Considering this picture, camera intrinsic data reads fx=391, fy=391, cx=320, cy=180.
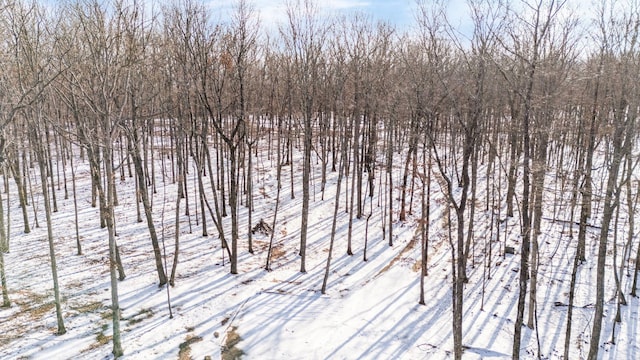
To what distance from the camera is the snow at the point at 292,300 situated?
1133 cm

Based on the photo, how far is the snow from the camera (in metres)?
11.3

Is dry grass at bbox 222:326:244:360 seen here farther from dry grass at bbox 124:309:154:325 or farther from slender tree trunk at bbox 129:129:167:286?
slender tree trunk at bbox 129:129:167:286

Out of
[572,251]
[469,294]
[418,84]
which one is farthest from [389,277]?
[572,251]

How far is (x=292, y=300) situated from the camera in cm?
1388

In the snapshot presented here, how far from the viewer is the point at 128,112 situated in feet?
64.4

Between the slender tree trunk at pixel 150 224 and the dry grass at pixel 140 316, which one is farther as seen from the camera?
the slender tree trunk at pixel 150 224

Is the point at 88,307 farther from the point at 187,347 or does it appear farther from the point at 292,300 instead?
the point at 292,300

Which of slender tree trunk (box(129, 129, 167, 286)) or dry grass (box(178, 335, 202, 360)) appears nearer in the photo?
dry grass (box(178, 335, 202, 360))

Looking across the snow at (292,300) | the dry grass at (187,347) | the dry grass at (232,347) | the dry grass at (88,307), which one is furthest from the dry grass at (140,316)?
the dry grass at (232,347)

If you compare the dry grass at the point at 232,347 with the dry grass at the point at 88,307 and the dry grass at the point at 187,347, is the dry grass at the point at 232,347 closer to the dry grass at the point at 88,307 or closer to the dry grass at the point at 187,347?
the dry grass at the point at 187,347

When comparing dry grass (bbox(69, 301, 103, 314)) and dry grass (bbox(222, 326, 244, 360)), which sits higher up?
dry grass (bbox(69, 301, 103, 314))

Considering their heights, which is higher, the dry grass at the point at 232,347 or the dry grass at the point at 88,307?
the dry grass at the point at 88,307

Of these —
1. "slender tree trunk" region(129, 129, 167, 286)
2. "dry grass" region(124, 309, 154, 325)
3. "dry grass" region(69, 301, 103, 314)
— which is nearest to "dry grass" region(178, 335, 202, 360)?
"dry grass" region(124, 309, 154, 325)

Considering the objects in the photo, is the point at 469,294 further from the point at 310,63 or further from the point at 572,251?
the point at 310,63
